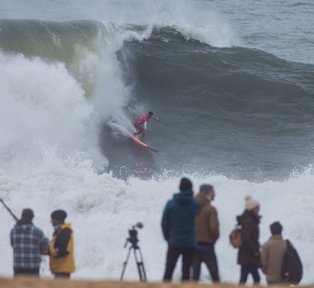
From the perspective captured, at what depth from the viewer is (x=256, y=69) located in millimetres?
28812

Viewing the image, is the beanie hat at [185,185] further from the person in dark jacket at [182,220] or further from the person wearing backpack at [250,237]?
the person wearing backpack at [250,237]

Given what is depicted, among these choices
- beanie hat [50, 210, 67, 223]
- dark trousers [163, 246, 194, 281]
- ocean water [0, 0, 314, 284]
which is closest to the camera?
dark trousers [163, 246, 194, 281]

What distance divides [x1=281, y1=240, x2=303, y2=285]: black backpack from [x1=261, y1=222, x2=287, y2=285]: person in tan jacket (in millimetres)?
45

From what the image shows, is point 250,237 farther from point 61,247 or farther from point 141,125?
point 141,125

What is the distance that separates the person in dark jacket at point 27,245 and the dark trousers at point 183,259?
131cm

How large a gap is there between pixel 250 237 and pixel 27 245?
7.81 ft

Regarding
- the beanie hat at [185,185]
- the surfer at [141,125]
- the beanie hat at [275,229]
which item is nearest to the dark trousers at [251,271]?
the beanie hat at [275,229]

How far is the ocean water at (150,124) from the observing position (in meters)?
15.4

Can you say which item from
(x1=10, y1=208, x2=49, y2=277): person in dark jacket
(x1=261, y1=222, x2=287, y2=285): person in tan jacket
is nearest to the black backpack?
(x1=261, y1=222, x2=287, y2=285): person in tan jacket

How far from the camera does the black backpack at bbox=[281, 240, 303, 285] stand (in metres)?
9.84

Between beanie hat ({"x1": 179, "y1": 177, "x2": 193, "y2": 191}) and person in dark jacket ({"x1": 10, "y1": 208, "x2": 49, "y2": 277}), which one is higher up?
beanie hat ({"x1": 179, "y1": 177, "x2": 193, "y2": 191})

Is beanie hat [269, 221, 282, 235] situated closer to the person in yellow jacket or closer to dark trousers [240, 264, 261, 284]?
dark trousers [240, 264, 261, 284]

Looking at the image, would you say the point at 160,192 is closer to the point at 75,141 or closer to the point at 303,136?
the point at 75,141

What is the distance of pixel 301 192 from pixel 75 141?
19.0 feet
